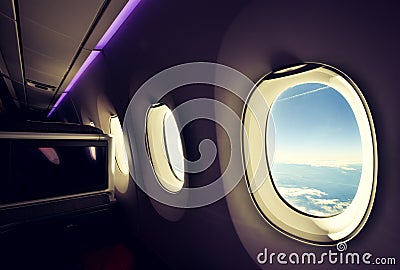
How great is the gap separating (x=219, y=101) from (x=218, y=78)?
0.62 ft

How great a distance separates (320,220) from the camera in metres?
1.63

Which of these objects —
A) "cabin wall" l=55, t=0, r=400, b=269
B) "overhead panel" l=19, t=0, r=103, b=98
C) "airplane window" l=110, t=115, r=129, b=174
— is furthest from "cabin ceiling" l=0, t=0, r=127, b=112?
"airplane window" l=110, t=115, r=129, b=174

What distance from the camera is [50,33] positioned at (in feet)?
8.77

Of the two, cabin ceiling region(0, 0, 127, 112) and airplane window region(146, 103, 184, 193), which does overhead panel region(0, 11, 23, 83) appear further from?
airplane window region(146, 103, 184, 193)

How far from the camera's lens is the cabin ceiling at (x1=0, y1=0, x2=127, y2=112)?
7.00 ft

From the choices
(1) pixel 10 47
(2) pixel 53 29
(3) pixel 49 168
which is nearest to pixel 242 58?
(2) pixel 53 29

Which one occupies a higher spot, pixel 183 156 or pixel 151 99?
pixel 151 99

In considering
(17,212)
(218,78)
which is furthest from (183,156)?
(17,212)

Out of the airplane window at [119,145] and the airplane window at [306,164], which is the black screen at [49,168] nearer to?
the airplane window at [119,145]

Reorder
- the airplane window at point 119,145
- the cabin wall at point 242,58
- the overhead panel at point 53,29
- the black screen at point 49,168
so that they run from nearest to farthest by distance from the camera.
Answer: the cabin wall at point 242,58
the overhead panel at point 53,29
the black screen at point 49,168
the airplane window at point 119,145

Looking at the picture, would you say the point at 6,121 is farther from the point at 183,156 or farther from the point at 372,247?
the point at 372,247

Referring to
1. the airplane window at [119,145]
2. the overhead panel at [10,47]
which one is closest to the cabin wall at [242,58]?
the overhead panel at [10,47]

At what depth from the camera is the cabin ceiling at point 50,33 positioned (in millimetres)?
2133

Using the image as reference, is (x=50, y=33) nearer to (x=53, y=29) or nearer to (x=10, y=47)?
(x=53, y=29)
